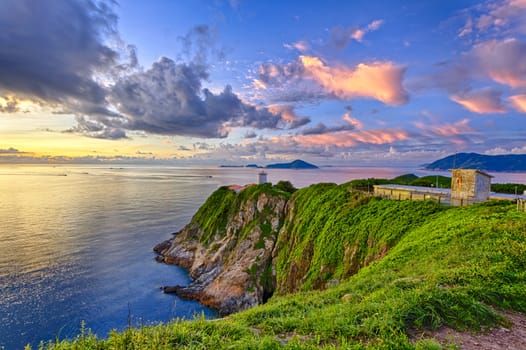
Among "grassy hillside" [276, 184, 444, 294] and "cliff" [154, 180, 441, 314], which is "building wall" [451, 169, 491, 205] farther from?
"cliff" [154, 180, 441, 314]

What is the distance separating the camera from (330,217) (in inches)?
1206

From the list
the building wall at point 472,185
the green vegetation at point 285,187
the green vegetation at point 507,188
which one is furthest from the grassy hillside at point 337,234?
the green vegetation at point 507,188

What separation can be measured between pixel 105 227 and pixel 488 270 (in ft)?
259

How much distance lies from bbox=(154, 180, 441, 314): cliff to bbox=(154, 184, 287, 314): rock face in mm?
→ 127

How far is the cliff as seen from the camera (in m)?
23.0

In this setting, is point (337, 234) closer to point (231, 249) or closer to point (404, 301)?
point (404, 301)

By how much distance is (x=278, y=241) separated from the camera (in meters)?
40.9

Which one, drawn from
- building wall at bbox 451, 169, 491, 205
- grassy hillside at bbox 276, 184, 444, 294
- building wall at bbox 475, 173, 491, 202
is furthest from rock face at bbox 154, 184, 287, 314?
building wall at bbox 475, 173, 491, 202

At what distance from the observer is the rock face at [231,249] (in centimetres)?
3703

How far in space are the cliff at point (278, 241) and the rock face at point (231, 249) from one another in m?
0.13

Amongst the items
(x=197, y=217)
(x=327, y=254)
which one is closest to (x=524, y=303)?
(x=327, y=254)

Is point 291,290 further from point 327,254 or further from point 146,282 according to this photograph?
point 146,282

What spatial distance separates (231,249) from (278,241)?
10.7 meters

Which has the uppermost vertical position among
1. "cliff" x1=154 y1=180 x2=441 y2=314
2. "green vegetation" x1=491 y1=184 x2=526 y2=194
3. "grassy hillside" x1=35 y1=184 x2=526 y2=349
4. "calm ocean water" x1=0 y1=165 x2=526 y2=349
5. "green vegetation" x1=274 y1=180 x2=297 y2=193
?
"green vegetation" x1=491 y1=184 x2=526 y2=194
